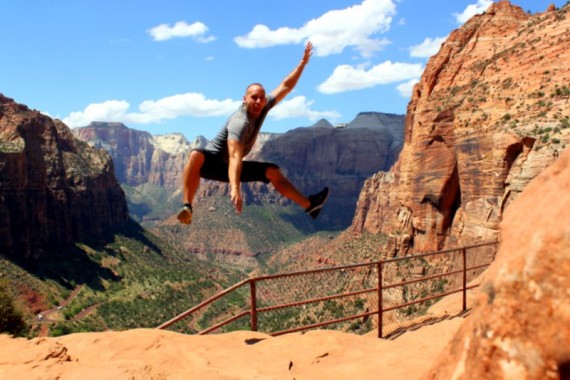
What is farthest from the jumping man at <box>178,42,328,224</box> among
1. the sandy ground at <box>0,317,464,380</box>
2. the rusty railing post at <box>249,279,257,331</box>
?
the sandy ground at <box>0,317,464,380</box>

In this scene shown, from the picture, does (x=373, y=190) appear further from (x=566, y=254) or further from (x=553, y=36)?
(x=566, y=254)

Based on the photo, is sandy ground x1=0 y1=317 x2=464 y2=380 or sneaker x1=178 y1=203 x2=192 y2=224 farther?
sneaker x1=178 y1=203 x2=192 y2=224

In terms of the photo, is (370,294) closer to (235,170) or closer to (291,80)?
(291,80)

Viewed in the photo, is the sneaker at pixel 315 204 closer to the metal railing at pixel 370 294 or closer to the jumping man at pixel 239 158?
the jumping man at pixel 239 158

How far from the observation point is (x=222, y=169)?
6.71 metres

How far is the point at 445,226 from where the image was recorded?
146 ft

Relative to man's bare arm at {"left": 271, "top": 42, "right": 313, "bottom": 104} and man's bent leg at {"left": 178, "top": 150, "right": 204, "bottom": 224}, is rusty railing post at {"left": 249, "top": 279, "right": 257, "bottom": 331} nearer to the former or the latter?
man's bent leg at {"left": 178, "top": 150, "right": 204, "bottom": 224}

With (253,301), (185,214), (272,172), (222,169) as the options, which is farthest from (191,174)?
(253,301)

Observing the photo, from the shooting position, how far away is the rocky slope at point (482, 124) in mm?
30703

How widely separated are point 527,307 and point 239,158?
3749 millimetres

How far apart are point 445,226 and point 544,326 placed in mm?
43749

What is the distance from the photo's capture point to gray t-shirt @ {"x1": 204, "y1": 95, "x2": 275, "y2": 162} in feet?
20.1

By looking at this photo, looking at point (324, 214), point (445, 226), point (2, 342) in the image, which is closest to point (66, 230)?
point (445, 226)

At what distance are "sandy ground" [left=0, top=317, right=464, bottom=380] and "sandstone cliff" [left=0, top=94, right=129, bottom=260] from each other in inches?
2636
